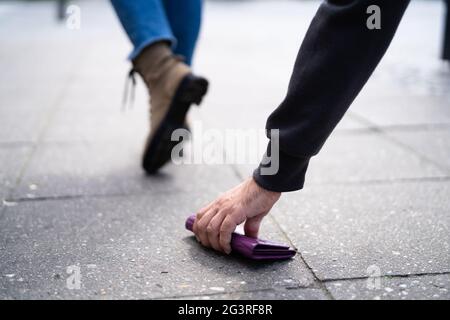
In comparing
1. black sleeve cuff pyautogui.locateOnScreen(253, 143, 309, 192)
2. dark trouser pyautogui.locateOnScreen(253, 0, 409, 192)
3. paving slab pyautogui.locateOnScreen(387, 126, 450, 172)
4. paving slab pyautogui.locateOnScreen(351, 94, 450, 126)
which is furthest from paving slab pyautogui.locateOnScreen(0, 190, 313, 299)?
paving slab pyautogui.locateOnScreen(351, 94, 450, 126)

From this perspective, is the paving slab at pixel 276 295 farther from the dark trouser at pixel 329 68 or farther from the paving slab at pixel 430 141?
the paving slab at pixel 430 141

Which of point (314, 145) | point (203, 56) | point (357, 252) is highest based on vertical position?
point (314, 145)

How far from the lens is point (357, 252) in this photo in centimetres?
161

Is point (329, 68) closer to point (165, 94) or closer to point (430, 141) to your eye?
point (165, 94)

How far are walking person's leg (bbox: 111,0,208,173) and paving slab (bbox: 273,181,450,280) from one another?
0.50 meters

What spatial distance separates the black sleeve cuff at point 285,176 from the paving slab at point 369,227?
0.20 meters

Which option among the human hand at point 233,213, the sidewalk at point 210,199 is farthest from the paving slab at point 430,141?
the human hand at point 233,213

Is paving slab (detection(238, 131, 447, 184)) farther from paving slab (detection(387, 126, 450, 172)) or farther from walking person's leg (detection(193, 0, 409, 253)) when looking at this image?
walking person's leg (detection(193, 0, 409, 253))

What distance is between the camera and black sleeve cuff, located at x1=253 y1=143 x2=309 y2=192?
1.49m

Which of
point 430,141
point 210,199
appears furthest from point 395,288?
point 430,141

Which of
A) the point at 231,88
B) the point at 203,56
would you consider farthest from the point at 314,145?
the point at 203,56

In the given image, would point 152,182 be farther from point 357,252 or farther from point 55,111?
point 55,111

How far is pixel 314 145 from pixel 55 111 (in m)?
2.30

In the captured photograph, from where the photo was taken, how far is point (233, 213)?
1535 mm
